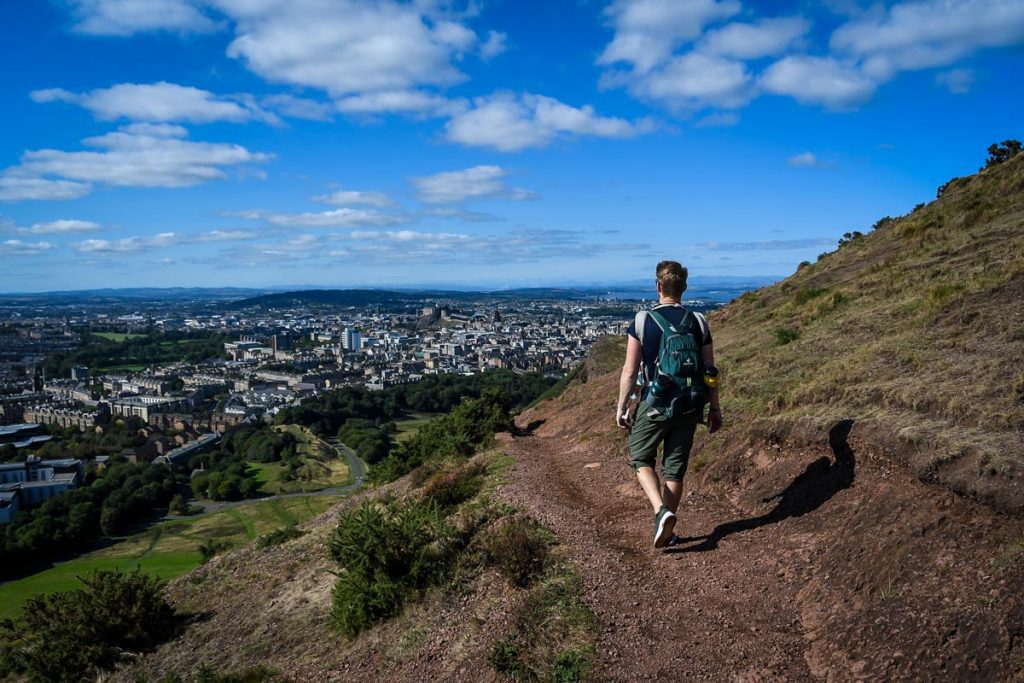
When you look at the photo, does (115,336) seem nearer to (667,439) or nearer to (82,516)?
(82,516)

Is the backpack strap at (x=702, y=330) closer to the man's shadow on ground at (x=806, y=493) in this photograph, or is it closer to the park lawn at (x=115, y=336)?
the man's shadow on ground at (x=806, y=493)

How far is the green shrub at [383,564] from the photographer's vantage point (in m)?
5.43

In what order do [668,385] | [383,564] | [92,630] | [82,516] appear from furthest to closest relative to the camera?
1. [82,516]
2. [92,630]
3. [383,564]
4. [668,385]

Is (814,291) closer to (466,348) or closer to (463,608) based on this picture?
(463,608)

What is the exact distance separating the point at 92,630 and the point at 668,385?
23.8 feet

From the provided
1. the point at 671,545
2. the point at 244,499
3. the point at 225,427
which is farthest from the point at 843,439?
the point at 225,427

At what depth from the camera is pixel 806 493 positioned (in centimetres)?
543

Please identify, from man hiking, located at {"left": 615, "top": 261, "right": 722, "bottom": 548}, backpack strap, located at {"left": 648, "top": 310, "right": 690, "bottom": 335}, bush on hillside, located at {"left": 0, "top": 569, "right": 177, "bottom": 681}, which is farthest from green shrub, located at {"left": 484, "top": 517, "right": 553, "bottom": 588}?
bush on hillside, located at {"left": 0, "top": 569, "right": 177, "bottom": 681}

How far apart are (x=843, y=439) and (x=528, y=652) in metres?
3.49

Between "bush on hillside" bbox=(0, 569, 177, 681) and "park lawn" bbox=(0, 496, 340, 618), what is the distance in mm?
13687

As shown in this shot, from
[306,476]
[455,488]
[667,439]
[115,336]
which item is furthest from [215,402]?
[667,439]

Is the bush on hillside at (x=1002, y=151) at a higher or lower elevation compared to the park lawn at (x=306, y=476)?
higher

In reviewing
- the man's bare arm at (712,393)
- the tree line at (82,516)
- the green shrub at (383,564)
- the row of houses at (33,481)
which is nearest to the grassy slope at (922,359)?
the man's bare arm at (712,393)

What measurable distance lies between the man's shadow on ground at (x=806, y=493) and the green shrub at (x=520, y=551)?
103 cm
